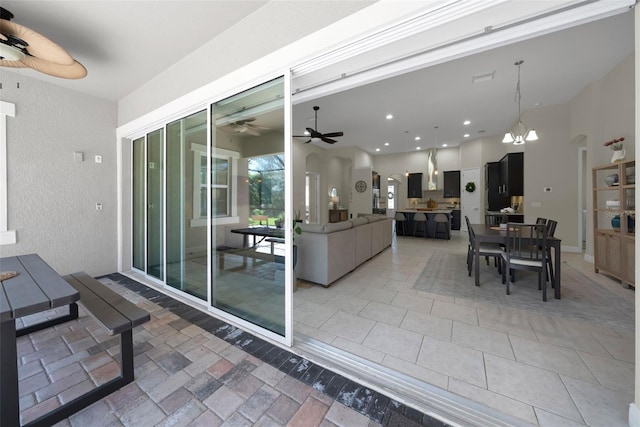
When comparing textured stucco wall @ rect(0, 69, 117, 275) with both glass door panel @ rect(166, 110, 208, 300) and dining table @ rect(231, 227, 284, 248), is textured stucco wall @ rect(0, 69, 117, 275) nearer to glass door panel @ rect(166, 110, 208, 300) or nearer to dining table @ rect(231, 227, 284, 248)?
glass door panel @ rect(166, 110, 208, 300)

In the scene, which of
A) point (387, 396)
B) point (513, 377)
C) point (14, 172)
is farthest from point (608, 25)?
point (14, 172)

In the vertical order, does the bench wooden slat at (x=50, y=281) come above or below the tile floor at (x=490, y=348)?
above

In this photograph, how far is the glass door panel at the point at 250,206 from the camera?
7.18 feet

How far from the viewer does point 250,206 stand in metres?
2.45

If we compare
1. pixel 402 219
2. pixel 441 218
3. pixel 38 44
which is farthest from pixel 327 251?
pixel 402 219

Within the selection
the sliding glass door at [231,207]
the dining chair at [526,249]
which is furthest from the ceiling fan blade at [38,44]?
the dining chair at [526,249]

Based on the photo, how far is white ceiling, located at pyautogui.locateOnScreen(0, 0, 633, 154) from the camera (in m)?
2.18

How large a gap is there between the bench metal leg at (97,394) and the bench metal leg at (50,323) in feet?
3.98

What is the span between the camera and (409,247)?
6527mm

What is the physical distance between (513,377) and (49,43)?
430 cm

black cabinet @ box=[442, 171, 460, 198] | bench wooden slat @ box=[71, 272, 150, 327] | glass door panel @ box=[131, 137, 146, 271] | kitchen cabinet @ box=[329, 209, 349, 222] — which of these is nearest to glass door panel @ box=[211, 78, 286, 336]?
bench wooden slat @ box=[71, 272, 150, 327]

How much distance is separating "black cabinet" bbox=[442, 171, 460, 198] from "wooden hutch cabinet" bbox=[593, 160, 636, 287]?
566 centimetres

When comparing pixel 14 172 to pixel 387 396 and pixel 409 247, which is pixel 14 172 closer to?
pixel 387 396

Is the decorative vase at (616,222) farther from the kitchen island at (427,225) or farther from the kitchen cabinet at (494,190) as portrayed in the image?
the kitchen cabinet at (494,190)
